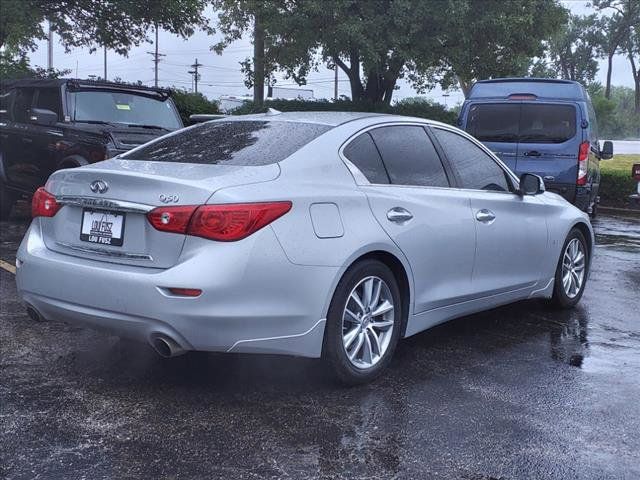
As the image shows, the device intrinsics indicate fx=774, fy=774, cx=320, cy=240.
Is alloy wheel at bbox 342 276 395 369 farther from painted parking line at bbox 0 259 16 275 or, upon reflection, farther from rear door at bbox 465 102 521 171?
rear door at bbox 465 102 521 171

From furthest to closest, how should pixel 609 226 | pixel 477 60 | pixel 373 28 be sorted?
1. pixel 477 60
2. pixel 373 28
3. pixel 609 226

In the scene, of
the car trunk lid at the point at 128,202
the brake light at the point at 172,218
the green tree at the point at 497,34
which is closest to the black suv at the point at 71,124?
the car trunk lid at the point at 128,202

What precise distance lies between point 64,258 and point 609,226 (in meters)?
10.8

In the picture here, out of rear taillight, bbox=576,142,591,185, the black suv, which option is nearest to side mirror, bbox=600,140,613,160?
rear taillight, bbox=576,142,591,185

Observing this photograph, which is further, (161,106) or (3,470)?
(161,106)

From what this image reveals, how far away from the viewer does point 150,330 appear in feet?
12.5

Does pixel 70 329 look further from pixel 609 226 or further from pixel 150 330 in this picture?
pixel 609 226

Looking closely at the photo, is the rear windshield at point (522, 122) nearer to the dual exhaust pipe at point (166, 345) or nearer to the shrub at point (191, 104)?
the dual exhaust pipe at point (166, 345)

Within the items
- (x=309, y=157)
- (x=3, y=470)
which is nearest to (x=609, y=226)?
(x=309, y=157)

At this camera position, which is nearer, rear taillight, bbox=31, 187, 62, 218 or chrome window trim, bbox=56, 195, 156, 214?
chrome window trim, bbox=56, 195, 156, 214

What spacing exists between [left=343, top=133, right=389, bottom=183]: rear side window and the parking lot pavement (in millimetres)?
1161

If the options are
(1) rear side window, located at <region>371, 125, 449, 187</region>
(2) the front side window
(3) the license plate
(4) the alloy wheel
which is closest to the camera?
(3) the license plate

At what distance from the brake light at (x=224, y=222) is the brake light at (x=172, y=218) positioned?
0.03 meters

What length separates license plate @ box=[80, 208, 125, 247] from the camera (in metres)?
4.00
